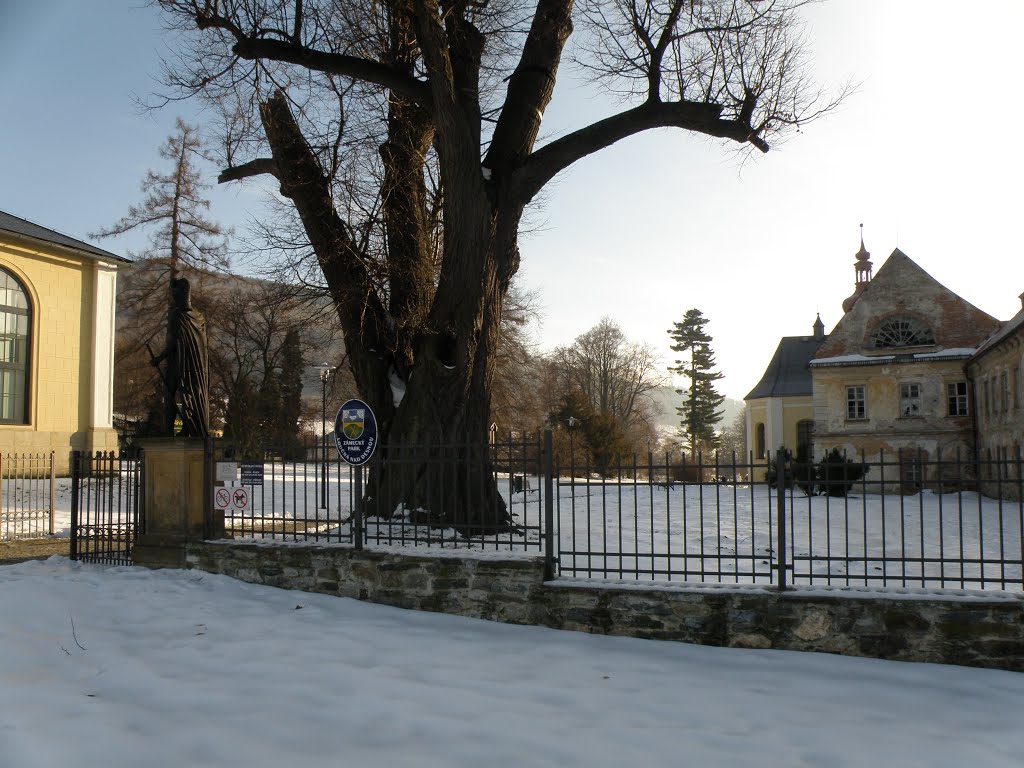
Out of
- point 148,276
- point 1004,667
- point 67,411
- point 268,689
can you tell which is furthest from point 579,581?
point 148,276

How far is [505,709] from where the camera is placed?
4.91m

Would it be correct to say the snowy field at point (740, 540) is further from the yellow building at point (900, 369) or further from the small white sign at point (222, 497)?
the yellow building at point (900, 369)

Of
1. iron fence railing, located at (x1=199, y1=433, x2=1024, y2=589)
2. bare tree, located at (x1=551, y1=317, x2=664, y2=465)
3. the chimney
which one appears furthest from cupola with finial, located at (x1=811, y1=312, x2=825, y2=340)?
iron fence railing, located at (x1=199, y1=433, x2=1024, y2=589)

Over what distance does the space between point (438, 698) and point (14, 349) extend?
79.6 ft

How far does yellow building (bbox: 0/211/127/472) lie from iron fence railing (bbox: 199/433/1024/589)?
1224cm

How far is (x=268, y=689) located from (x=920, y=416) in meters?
31.9

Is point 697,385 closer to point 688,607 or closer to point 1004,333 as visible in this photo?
point 1004,333

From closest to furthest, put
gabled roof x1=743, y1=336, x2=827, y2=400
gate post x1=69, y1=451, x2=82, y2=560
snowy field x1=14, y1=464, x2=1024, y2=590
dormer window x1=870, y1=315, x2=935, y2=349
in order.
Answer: snowy field x1=14, y1=464, x2=1024, y2=590 → gate post x1=69, y1=451, x2=82, y2=560 → dormer window x1=870, y1=315, x2=935, y2=349 → gabled roof x1=743, y1=336, x2=827, y2=400

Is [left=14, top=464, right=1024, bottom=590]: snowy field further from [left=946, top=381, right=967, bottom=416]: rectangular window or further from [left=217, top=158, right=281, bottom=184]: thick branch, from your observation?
[left=946, top=381, right=967, bottom=416]: rectangular window

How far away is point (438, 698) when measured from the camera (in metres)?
5.08

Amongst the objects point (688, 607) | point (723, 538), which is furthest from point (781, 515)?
point (723, 538)

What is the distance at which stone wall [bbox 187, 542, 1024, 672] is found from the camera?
5.99 metres

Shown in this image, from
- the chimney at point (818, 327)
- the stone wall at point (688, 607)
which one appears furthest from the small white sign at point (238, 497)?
the chimney at point (818, 327)

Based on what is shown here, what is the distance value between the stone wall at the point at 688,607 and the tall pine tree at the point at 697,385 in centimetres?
6081
